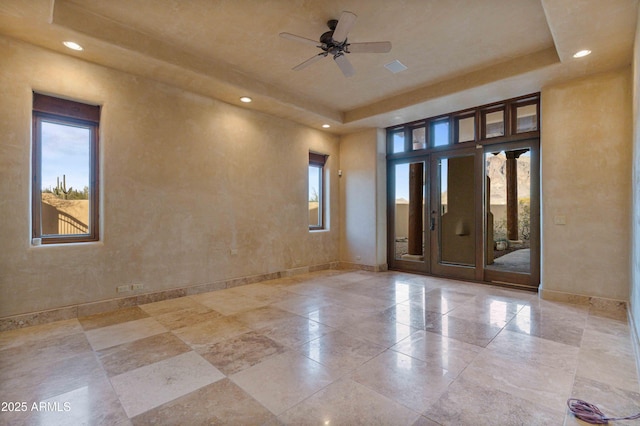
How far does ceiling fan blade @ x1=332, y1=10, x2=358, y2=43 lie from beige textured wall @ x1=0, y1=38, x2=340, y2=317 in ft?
8.33

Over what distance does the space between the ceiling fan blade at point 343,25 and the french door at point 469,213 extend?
136 inches

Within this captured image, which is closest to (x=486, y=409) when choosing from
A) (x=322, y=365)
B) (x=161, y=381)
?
(x=322, y=365)

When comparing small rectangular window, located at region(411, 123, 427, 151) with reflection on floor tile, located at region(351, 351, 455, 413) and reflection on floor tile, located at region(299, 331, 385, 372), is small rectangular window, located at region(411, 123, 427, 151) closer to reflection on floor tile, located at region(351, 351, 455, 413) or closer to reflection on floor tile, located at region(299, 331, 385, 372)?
reflection on floor tile, located at region(299, 331, 385, 372)

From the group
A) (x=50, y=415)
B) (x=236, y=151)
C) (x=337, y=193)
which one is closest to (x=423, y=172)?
(x=337, y=193)

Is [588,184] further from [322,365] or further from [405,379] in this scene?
[322,365]

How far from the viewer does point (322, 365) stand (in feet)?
8.01

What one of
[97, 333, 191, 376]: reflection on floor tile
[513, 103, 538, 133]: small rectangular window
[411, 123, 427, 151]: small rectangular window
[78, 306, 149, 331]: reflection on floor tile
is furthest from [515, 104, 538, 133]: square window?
[78, 306, 149, 331]: reflection on floor tile

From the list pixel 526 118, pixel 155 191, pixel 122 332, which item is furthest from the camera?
pixel 526 118

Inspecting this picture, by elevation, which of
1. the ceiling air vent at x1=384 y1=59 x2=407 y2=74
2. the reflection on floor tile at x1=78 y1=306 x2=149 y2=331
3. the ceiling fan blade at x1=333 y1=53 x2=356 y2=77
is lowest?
the reflection on floor tile at x1=78 y1=306 x2=149 y2=331

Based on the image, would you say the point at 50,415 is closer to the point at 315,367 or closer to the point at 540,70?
the point at 315,367

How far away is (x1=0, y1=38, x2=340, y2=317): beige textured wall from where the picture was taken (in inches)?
128

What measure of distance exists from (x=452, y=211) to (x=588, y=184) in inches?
88.0

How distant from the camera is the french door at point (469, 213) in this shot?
504 centimetres

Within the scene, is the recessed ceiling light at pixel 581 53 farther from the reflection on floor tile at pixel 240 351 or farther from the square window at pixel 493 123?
the reflection on floor tile at pixel 240 351
